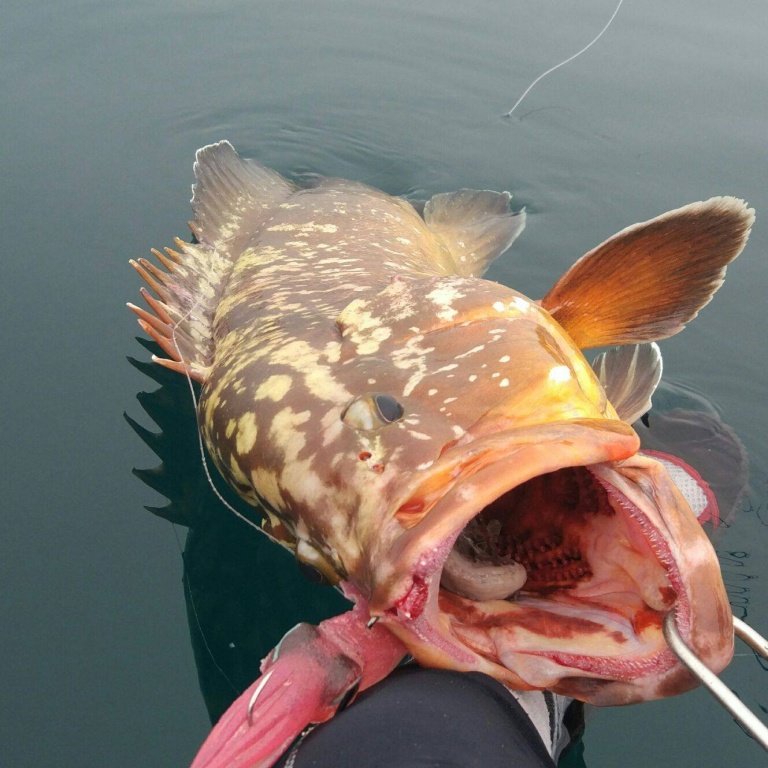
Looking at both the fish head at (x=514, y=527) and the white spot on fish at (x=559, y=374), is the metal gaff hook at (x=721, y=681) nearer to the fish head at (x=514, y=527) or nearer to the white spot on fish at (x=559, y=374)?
the fish head at (x=514, y=527)

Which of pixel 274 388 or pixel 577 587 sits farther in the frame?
pixel 274 388

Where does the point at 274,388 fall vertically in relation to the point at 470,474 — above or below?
below

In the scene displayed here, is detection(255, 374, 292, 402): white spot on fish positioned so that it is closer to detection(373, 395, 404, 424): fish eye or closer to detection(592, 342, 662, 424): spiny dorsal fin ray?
detection(373, 395, 404, 424): fish eye

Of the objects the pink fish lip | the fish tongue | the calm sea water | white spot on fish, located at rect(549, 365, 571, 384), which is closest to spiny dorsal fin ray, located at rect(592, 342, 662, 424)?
the calm sea water

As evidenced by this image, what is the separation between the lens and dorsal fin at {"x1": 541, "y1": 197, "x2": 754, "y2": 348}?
2.35 meters

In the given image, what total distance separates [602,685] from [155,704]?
144 cm

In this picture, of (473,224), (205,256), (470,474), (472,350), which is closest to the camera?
(470,474)

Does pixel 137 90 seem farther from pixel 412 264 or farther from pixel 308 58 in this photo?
pixel 412 264

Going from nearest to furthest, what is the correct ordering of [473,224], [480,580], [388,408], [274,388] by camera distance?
[480,580]
[388,408]
[274,388]
[473,224]

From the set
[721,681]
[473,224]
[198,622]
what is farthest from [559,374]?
[473,224]

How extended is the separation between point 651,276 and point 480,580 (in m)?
1.51

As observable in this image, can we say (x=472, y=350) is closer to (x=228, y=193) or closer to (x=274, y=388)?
(x=274, y=388)

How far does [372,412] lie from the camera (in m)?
1.71

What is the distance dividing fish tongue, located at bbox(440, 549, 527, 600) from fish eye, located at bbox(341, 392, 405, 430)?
0.35 meters
